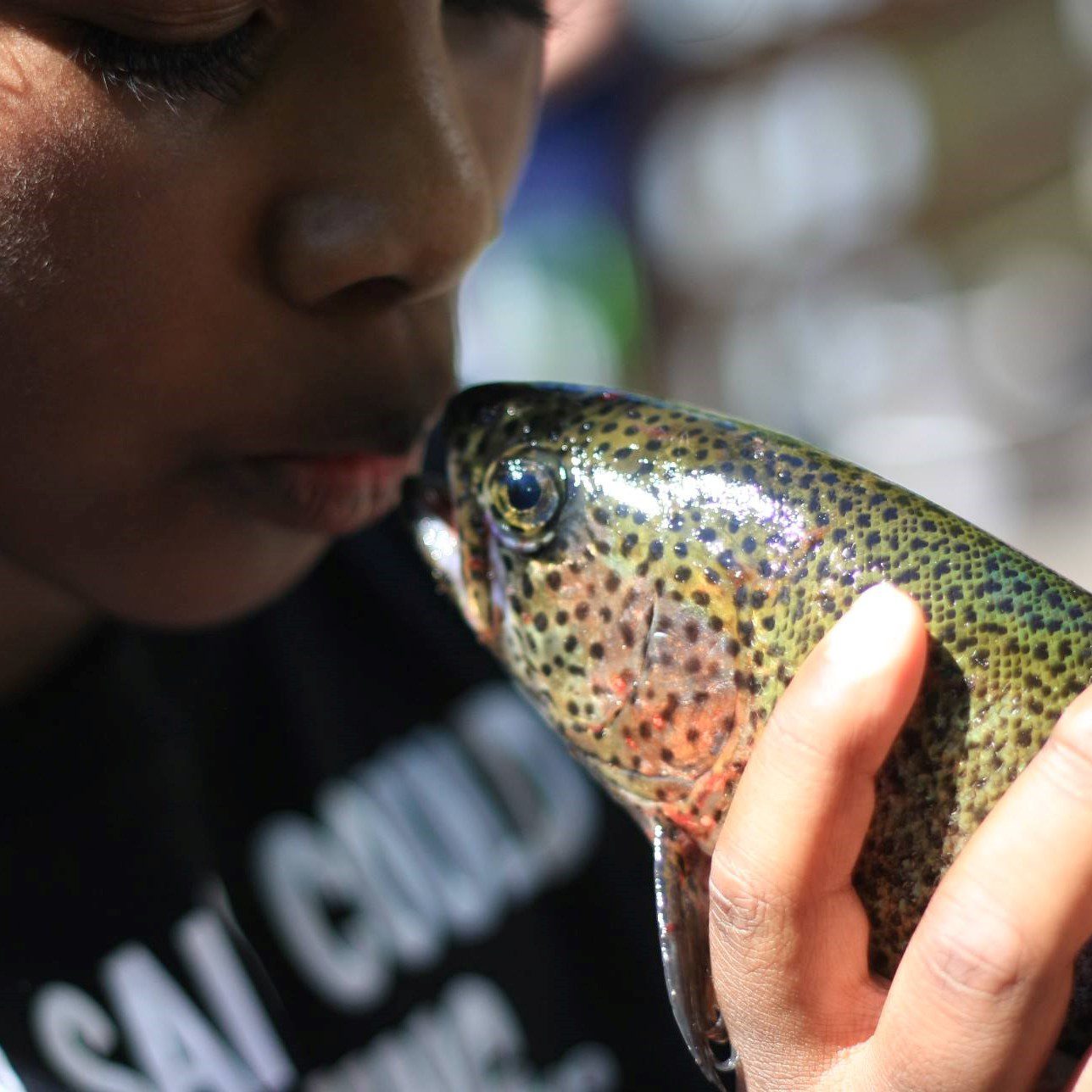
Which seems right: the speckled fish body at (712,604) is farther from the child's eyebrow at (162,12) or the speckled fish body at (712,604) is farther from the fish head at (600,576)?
the child's eyebrow at (162,12)

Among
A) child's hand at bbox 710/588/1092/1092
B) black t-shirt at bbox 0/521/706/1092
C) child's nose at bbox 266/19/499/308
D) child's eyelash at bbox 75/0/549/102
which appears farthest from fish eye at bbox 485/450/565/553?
black t-shirt at bbox 0/521/706/1092

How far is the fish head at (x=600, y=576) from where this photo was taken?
1.40 metres

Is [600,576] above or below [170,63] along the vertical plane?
below

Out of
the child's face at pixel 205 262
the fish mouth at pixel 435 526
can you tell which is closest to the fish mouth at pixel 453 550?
the fish mouth at pixel 435 526

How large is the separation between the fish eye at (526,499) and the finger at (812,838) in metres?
0.39

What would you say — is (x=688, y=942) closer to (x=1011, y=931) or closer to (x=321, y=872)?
(x=1011, y=931)

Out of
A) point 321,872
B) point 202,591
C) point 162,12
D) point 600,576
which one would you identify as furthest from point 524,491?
point 321,872

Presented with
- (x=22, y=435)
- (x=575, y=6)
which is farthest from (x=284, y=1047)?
(x=575, y=6)

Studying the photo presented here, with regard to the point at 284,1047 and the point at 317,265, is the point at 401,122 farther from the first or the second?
the point at 284,1047

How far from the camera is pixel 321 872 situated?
6.27ft

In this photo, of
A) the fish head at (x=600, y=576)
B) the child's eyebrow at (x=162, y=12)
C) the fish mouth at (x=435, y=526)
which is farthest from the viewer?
the fish mouth at (x=435, y=526)

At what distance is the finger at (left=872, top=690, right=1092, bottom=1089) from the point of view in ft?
3.79

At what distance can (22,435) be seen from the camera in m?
1.31

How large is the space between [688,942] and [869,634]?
462mm
